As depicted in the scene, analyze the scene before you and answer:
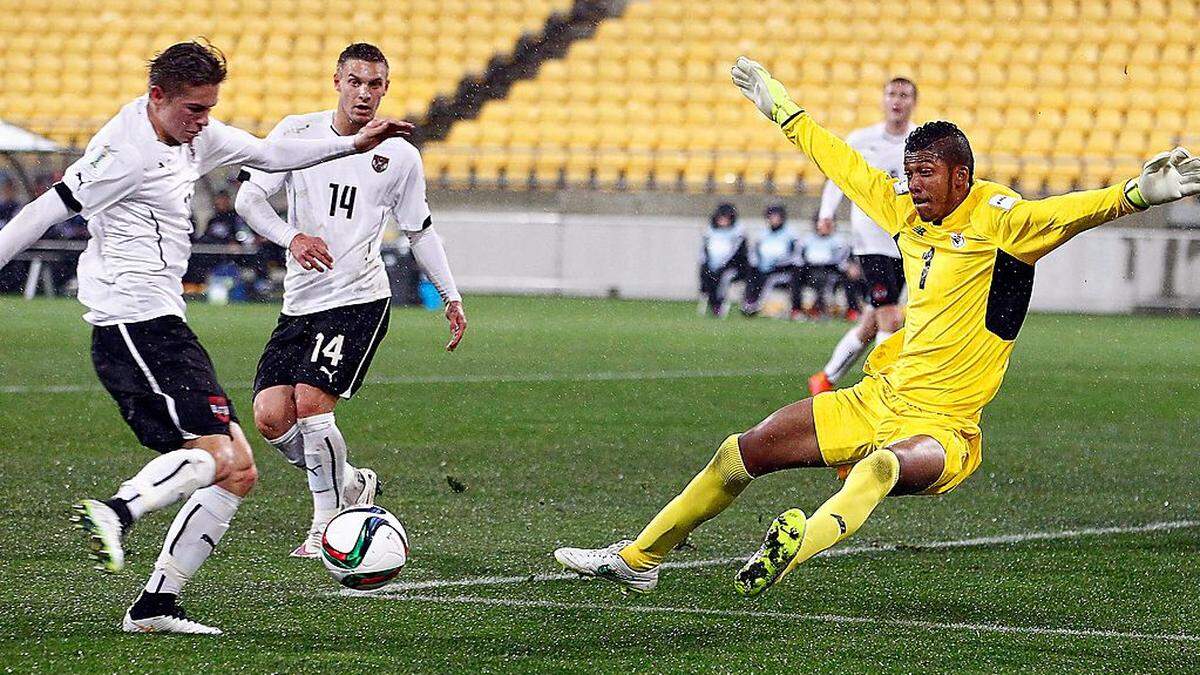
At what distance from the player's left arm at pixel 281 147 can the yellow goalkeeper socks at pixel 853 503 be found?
1782mm

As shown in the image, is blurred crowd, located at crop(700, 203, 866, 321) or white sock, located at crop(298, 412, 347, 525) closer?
white sock, located at crop(298, 412, 347, 525)

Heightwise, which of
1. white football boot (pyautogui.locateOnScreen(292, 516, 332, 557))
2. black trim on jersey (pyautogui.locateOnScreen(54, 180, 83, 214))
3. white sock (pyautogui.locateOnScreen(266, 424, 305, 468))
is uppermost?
black trim on jersey (pyautogui.locateOnScreen(54, 180, 83, 214))

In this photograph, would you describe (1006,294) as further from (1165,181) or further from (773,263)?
(773,263)

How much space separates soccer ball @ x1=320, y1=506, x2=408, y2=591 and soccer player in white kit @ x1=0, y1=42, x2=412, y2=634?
306 mm

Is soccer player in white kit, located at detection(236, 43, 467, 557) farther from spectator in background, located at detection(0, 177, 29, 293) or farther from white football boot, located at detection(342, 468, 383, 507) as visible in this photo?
spectator in background, located at detection(0, 177, 29, 293)

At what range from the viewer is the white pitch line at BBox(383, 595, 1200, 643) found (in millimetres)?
5500

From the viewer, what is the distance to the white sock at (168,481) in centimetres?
513

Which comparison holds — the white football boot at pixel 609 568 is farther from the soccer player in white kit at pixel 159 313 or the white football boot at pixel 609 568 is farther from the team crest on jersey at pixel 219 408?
the team crest on jersey at pixel 219 408

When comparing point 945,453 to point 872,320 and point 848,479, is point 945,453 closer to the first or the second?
point 848,479

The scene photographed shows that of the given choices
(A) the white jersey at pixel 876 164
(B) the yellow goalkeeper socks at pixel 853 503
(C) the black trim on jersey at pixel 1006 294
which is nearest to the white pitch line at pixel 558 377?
(A) the white jersey at pixel 876 164

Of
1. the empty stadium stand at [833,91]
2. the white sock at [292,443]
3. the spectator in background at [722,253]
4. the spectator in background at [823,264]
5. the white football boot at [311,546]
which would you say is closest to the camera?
the white football boot at [311,546]

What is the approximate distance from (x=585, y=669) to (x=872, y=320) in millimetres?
7565

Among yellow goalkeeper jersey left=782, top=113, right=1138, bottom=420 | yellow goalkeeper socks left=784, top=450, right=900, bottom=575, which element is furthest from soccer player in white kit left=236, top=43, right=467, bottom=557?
yellow goalkeeper socks left=784, top=450, right=900, bottom=575

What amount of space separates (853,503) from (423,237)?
2.68 m
